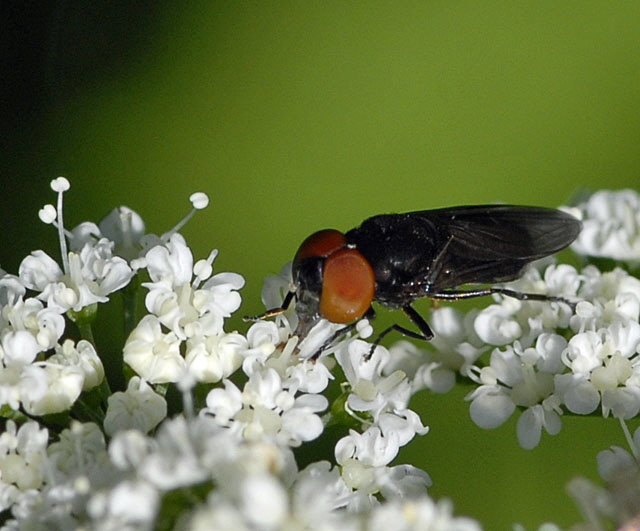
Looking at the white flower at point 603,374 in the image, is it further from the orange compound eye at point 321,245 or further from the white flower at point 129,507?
the white flower at point 129,507

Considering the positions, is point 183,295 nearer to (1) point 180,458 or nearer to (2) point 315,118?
(1) point 180,458

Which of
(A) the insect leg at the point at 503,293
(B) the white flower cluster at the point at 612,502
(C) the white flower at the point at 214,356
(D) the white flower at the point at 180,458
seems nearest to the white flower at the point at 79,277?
(C) the white flower at the point at 214,356

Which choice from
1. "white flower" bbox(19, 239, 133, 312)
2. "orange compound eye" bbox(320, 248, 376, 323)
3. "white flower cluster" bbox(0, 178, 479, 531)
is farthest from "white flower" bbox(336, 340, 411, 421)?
"white flower" bbox(19, 239, 133, 312)

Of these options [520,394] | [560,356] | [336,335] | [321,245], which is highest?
[321,245]

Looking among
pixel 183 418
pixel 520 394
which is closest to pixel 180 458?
pixel 183 418

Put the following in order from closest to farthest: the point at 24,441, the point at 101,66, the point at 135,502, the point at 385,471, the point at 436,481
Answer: the point at 135,502 < the point at 24,441 < the point at 385,471 < the point at 436,481 < the point at 101,66

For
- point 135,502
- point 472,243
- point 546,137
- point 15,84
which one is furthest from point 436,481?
point 15,84

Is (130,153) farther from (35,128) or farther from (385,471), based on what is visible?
(385,471)
